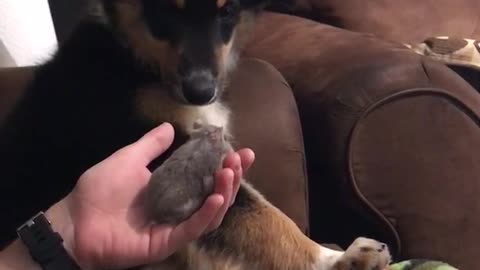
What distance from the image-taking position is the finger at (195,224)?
1075 mm

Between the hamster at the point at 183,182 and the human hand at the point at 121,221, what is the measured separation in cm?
3

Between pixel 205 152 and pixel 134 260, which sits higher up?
pixel 205 152

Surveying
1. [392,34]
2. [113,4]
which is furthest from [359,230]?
[392,34]

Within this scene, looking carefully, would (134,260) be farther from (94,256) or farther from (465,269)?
(465,269)

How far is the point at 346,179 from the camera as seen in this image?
152cm

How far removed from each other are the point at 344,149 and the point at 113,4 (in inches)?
22.4

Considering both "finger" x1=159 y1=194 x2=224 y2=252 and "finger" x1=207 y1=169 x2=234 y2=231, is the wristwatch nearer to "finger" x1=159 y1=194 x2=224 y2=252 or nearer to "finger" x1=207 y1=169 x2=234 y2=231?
"finger" x1=159 y1=194 x2=224 y2=252

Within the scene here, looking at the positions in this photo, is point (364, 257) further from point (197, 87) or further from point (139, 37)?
point (139, 37)

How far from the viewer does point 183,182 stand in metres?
1.13

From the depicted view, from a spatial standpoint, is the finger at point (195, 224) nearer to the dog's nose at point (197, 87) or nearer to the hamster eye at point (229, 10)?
the dog's nose at point (197, 87)

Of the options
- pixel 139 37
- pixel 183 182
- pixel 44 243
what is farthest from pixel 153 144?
pixel 139 37

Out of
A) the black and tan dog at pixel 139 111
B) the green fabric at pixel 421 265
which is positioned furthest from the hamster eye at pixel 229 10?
the green fabric at pixel 421 265

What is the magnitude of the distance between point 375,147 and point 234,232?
0.36 meters

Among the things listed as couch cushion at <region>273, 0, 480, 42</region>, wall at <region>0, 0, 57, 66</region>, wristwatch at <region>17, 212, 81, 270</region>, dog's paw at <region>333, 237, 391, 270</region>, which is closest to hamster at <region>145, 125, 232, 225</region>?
wristwatch at <region>17, 212, 81, 270</region>
